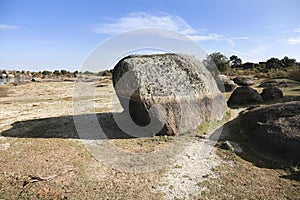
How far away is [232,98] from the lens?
739 inches

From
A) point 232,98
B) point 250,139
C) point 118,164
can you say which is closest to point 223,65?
point 232,98

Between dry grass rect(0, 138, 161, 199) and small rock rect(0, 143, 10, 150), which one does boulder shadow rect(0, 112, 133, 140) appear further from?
dry grass rect(0, 138, 161, 199)

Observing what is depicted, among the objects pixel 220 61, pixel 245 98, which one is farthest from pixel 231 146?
pixel 220 61

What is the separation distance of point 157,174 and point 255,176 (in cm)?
292

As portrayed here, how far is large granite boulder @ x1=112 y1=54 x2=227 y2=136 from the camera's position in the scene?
10.4m

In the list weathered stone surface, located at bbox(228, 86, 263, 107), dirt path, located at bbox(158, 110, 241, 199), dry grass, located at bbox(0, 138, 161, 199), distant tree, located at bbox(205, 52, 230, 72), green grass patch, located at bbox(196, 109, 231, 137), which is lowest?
dry grass, located at bbox(0, 138, 161, 199)

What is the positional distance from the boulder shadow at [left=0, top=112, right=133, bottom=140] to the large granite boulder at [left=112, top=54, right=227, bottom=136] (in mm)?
1147

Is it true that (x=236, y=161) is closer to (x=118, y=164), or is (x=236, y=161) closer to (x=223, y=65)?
(x=118, y=164)

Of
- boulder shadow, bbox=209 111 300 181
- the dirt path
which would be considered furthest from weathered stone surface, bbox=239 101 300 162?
the dirt path

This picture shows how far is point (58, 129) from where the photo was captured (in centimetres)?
1185

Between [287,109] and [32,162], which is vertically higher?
[287,109]

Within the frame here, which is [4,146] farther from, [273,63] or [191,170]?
[273,63]

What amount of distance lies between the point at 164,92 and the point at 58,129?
5.54 m

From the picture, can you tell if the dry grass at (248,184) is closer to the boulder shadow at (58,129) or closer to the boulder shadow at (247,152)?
the boulder shadow at (247,152)
